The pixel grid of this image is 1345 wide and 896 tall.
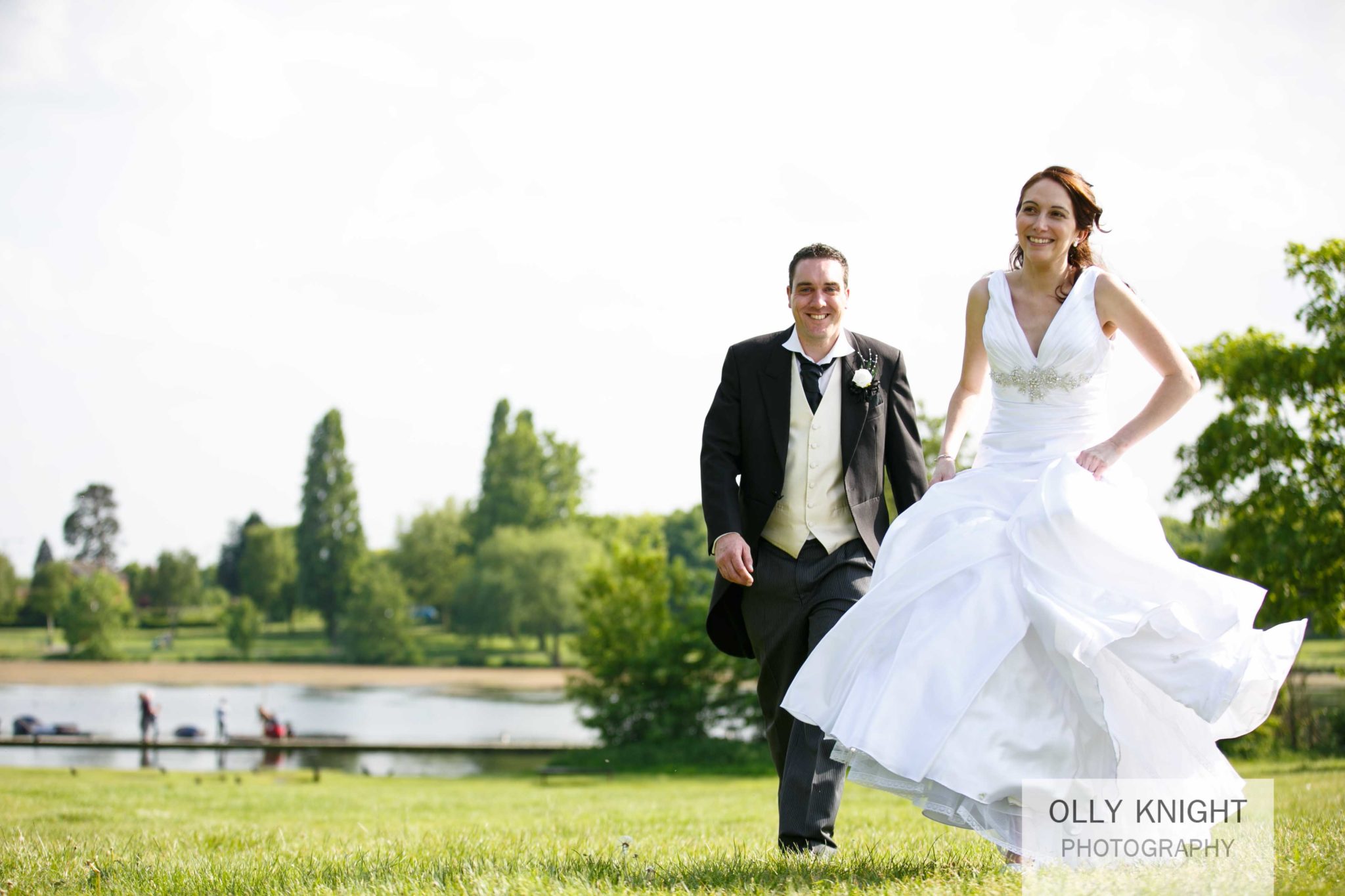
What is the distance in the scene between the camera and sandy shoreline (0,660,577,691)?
2785 inches

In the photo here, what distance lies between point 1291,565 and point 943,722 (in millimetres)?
20839

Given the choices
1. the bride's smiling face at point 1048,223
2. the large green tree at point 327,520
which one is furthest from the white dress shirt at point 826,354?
the large green tree at point 327,520

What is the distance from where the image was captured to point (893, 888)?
146 inches

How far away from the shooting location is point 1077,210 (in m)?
4.63

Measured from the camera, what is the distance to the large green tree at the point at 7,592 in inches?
3858


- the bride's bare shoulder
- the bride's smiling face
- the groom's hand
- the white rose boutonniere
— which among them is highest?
the bride's smiling face

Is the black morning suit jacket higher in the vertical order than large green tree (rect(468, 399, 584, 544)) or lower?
lower

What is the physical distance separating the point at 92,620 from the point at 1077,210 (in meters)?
87.8

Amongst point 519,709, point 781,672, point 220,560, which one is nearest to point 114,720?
point 519,709

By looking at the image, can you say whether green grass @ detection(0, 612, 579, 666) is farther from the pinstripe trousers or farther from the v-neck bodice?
the v-neck bodice

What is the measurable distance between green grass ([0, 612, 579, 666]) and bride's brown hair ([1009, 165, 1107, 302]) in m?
72.0

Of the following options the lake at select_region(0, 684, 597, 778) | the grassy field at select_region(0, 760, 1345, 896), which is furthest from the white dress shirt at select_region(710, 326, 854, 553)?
the lake at select_region(0, 684, 597, 778)

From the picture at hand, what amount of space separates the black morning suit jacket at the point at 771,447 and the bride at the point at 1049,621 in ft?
2.69

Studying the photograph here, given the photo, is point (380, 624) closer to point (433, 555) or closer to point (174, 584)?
point (433, 555)
